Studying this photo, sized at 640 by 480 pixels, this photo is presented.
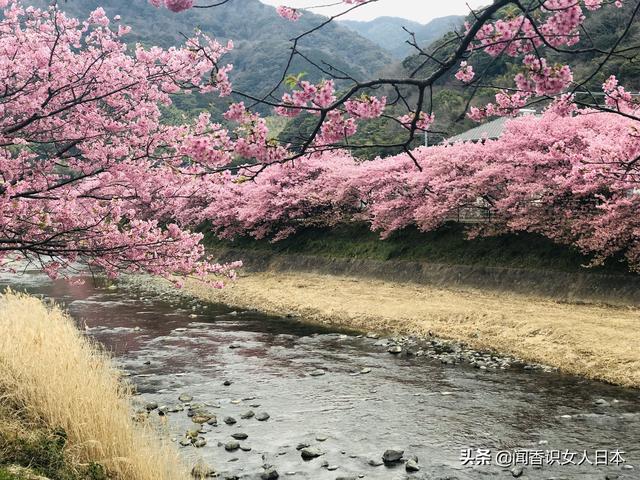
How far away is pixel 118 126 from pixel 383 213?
65.7 ft

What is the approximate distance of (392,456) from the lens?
860cm

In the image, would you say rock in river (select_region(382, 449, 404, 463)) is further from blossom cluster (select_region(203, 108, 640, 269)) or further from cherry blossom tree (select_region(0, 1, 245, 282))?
blossom cluster (select_region(203, 108, 640, 269))

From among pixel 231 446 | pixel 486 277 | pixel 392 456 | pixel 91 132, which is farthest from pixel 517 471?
pixel 486 277

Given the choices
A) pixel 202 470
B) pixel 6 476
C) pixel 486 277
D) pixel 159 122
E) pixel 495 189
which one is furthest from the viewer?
pixel 495 189

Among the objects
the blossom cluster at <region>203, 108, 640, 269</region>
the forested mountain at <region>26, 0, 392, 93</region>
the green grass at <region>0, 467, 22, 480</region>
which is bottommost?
the green grass at <region>0, 467, 22, 480</region>

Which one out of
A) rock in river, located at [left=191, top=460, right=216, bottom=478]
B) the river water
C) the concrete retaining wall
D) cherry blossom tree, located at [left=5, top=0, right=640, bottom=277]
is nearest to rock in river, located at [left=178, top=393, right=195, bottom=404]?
the river water

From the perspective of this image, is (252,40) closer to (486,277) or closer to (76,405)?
(486,277)

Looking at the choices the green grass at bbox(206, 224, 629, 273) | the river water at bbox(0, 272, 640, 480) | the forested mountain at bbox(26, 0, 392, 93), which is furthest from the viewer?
the forested mountain at bbox(26, 0, 392, 93)

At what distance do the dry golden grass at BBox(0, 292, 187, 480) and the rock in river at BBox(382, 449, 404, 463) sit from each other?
3.35 metres

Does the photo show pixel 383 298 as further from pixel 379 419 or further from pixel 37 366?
pixel 37 366

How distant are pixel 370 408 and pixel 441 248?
16362 millimetres

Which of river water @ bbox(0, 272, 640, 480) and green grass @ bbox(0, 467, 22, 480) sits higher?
green grass @ bbox(0, 467, 22, 480)

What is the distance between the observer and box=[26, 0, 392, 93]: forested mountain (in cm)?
15581

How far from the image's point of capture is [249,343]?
17.0 metres
